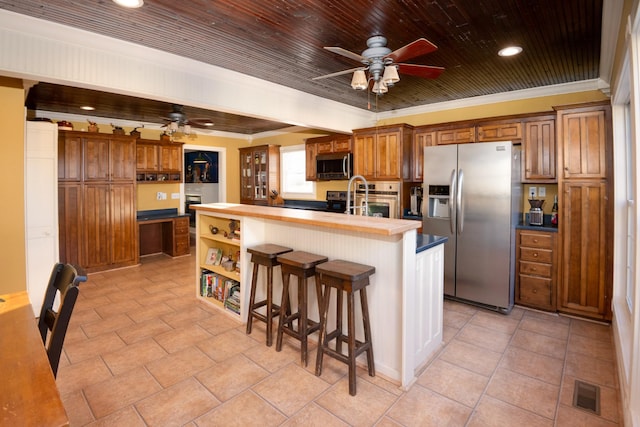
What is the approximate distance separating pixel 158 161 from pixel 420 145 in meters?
4.59

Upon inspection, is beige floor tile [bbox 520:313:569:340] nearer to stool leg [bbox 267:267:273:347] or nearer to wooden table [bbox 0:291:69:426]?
stool leg [bbox 267:267:273:347]

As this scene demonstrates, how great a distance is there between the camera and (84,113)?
544 cm

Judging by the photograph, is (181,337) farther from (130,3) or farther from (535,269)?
(535,269)

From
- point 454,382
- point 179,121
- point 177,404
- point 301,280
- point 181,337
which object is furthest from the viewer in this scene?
point 179,121

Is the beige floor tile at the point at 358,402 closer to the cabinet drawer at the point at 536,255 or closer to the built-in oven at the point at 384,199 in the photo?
the cabinet drawer at the point at 536,255

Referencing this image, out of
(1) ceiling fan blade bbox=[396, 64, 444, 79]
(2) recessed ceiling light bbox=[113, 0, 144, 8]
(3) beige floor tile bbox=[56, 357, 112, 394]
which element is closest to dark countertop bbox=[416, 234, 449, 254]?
(1) ceiling fan blade bbox=[396, 64, 444, 79]

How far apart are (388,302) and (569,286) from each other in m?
2.39

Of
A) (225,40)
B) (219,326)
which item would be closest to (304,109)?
(225,40)

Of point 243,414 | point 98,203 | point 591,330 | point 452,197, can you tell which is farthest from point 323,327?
point 98,203

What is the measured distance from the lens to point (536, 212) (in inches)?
152

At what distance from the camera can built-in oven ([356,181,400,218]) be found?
4.87m

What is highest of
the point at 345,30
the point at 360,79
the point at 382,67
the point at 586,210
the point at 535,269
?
the point at 345,30

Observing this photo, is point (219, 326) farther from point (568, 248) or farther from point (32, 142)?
point (568, 248)

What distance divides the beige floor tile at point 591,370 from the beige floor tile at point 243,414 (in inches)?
85.3
